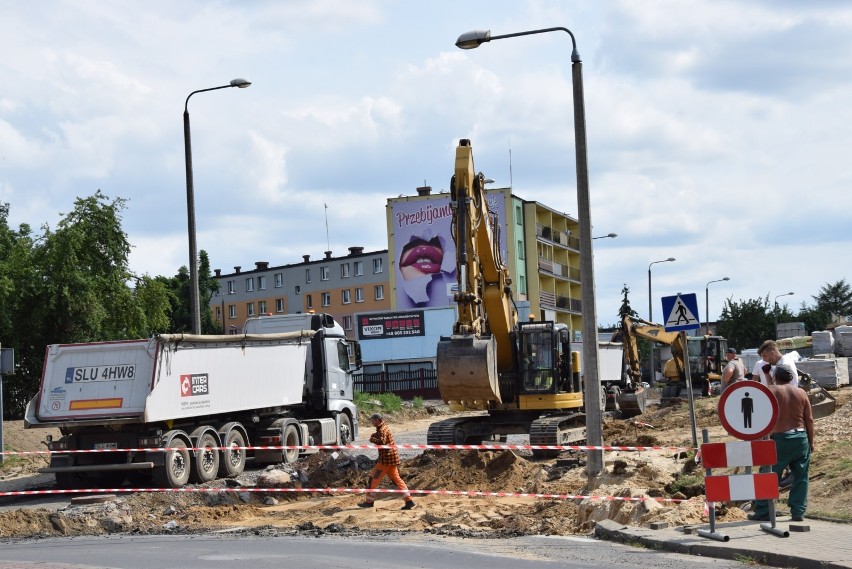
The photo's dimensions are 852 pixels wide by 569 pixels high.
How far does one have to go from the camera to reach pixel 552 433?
2225 cm

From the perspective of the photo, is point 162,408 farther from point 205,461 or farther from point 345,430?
point 345,430

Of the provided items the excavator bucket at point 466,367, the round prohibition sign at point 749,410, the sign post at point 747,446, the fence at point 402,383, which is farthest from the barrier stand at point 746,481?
the fence at point 402,383

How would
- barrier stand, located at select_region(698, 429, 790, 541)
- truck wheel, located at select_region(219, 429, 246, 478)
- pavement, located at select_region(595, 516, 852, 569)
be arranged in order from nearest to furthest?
pavement, located at select_region(595, 516, 852, 569)
barrier stand, located at select_region(698, 429, 790, 541)
truck wheel, located at select_region(219, 429, 246, 478)

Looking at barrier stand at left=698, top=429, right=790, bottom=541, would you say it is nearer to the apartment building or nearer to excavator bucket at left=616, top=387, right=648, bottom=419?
excavator bucket at left=616, top=387, right=648, bottom=419

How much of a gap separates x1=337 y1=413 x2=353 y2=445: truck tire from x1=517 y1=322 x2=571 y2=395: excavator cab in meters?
6.12

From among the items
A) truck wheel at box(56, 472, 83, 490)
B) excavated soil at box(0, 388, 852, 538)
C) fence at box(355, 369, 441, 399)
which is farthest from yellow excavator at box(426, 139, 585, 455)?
fence at box(355, 369, 441, 399)

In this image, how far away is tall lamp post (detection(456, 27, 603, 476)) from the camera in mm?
17172

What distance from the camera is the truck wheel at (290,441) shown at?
24.0 m

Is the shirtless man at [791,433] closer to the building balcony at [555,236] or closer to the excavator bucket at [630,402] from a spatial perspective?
the excavator bucket at [630,402]

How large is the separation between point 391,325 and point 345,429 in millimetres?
46587

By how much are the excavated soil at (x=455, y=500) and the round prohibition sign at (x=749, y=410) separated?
68.9 inches

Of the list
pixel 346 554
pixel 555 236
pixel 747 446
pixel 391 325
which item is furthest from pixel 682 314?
pixel 555 236

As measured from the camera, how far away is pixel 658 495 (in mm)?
15055

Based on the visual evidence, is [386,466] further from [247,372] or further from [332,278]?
[332,278]
